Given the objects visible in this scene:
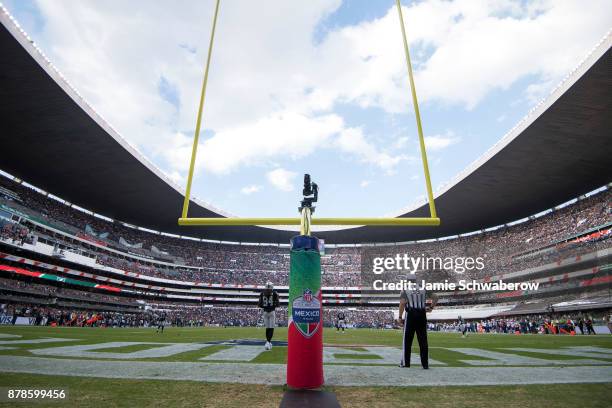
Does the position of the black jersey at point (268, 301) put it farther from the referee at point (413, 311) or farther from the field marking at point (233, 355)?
the referee at point (413, 311)

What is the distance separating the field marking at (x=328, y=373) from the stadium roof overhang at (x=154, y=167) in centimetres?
2165

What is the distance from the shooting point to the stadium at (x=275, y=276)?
3.66 m

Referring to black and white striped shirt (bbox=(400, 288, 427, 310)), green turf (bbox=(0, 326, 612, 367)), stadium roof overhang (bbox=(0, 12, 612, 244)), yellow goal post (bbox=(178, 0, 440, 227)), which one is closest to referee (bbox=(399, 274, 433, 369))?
black and white striped shirt (bbox=(400, 288, 427, 310))

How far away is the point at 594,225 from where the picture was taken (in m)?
36.6

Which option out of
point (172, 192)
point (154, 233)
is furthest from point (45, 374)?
point (154, 233)

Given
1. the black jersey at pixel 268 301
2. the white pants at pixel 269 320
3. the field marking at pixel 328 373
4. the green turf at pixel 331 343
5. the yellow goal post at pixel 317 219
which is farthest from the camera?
the white pants at pixel 269 320

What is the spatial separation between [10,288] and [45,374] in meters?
35.5

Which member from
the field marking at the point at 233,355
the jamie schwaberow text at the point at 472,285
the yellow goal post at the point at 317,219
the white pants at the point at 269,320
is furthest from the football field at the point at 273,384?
the jamie schwaberow text at the point at 472,285

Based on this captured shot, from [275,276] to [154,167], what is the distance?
3489 centimetres

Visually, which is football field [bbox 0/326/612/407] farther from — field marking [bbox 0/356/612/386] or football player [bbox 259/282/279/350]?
football player [bbox 259/282/279/350]

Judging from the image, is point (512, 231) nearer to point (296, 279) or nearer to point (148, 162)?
point (148, 162)

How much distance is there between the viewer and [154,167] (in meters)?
37.9

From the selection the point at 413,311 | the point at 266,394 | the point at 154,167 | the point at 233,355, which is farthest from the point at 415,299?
the point at 154,167

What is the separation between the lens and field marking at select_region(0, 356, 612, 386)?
3793mm
